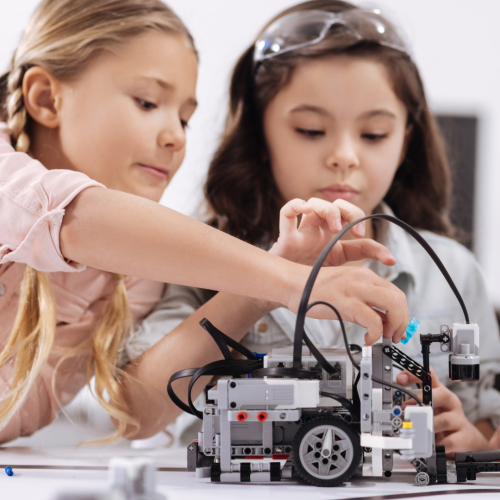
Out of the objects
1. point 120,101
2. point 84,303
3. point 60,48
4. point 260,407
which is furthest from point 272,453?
point 60,48

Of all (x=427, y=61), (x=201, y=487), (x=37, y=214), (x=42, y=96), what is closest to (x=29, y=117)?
(x=42, y=96)

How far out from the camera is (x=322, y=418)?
57 cm

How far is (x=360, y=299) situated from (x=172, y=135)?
470 mm

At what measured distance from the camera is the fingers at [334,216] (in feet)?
2.23

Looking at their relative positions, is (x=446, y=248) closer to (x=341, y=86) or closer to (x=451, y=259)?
(x=451, y=259)

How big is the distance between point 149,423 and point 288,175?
485 mm

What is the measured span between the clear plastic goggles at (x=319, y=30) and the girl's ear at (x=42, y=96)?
367 mm

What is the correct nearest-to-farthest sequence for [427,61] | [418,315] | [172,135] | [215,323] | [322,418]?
[322,418]
[215,323]
[172,135]
[418,315]
[427,61]

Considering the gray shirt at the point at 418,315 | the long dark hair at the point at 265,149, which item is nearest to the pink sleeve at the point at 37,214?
the gray shirt at the point at 418,315

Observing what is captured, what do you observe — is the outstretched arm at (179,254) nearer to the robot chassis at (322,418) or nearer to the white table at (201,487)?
the robot chassis at (322,418)

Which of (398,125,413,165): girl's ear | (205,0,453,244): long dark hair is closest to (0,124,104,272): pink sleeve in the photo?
(205,0,453,244): long dark hair

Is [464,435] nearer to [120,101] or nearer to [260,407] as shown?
[260,407]

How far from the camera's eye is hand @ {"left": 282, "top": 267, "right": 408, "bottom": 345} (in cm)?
60

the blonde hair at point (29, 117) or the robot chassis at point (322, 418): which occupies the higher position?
the blonde hair at point (29, 117)
